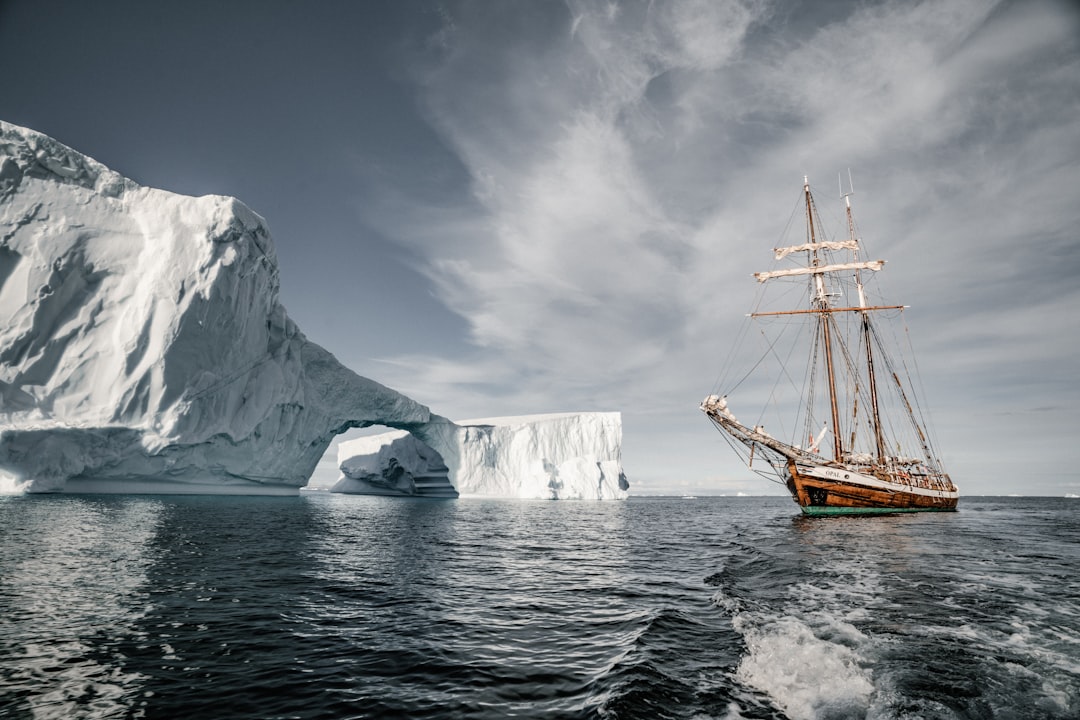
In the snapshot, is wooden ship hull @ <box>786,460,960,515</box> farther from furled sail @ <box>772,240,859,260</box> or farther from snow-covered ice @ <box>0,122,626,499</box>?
snow-covered ice @ <box>0,122,626,499</box>

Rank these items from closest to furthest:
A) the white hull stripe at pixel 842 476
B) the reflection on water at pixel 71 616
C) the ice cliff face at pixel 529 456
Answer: the reflection on water at pixel 71 616
the white hull stripe at pixel 842 476
the ice cliff face at pixel 529 456

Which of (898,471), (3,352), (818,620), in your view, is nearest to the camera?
(818,620)

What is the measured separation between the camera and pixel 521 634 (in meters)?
7.41

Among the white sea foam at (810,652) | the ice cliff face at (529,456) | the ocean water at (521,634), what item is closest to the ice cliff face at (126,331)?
the ocean water at (521,634)

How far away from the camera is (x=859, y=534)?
21609 mm

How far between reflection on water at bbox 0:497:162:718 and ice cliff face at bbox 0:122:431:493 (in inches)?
777

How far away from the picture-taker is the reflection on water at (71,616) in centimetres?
507

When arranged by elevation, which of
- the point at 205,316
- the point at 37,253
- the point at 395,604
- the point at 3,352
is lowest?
the point at 395,604

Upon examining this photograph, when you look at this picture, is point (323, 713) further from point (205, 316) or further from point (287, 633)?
point (205, 316)

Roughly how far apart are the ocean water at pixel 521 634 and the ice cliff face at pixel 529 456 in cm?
4451

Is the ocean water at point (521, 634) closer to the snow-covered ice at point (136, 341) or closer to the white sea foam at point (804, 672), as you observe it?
the white sea foam at point (804, 672)

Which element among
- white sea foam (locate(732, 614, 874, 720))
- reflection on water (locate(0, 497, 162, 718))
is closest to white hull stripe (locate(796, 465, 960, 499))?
white sea foam (locate(732, 614, 874, 720))

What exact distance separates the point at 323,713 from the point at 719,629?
5.99 m

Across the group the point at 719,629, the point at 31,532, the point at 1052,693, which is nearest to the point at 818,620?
the point at 719,629
